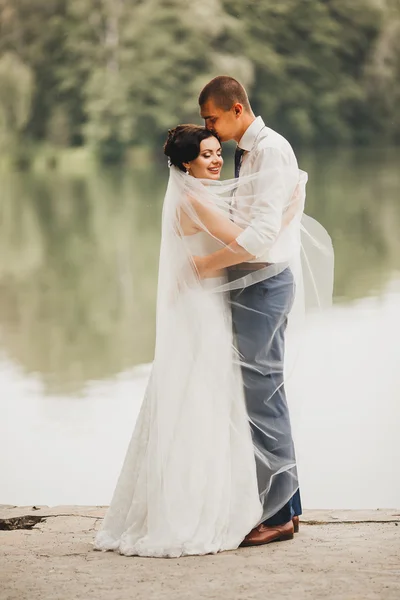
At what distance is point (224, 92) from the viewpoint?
2.48 meters

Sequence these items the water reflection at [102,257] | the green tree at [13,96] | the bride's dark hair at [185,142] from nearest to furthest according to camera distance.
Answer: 1. the bride's dark hair at [185,142]
2. the water reflection at [102,257]
3. the green tree at [13,96]

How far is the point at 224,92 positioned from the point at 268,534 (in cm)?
102

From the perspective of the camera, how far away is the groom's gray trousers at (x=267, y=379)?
253 cm

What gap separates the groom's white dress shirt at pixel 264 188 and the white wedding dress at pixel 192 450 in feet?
0.42

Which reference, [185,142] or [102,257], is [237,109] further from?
[102,257]

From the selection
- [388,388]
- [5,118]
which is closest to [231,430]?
[388,388]

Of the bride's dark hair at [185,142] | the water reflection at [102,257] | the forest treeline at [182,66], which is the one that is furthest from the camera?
the forest treeline at [182,66]

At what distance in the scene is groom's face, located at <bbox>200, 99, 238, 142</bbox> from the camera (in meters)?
2.51

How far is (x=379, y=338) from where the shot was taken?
7.32m

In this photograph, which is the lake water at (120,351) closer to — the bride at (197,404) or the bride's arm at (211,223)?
the bride at (197,404)

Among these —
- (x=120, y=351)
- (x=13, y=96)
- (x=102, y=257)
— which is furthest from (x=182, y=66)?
(x=120, y=351)

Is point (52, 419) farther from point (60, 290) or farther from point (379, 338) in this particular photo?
point (60, 290)

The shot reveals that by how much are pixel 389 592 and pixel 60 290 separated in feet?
26.5

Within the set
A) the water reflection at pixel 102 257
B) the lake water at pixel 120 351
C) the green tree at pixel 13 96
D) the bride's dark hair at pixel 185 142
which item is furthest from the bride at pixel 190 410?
the green tree at pixel 13 96
